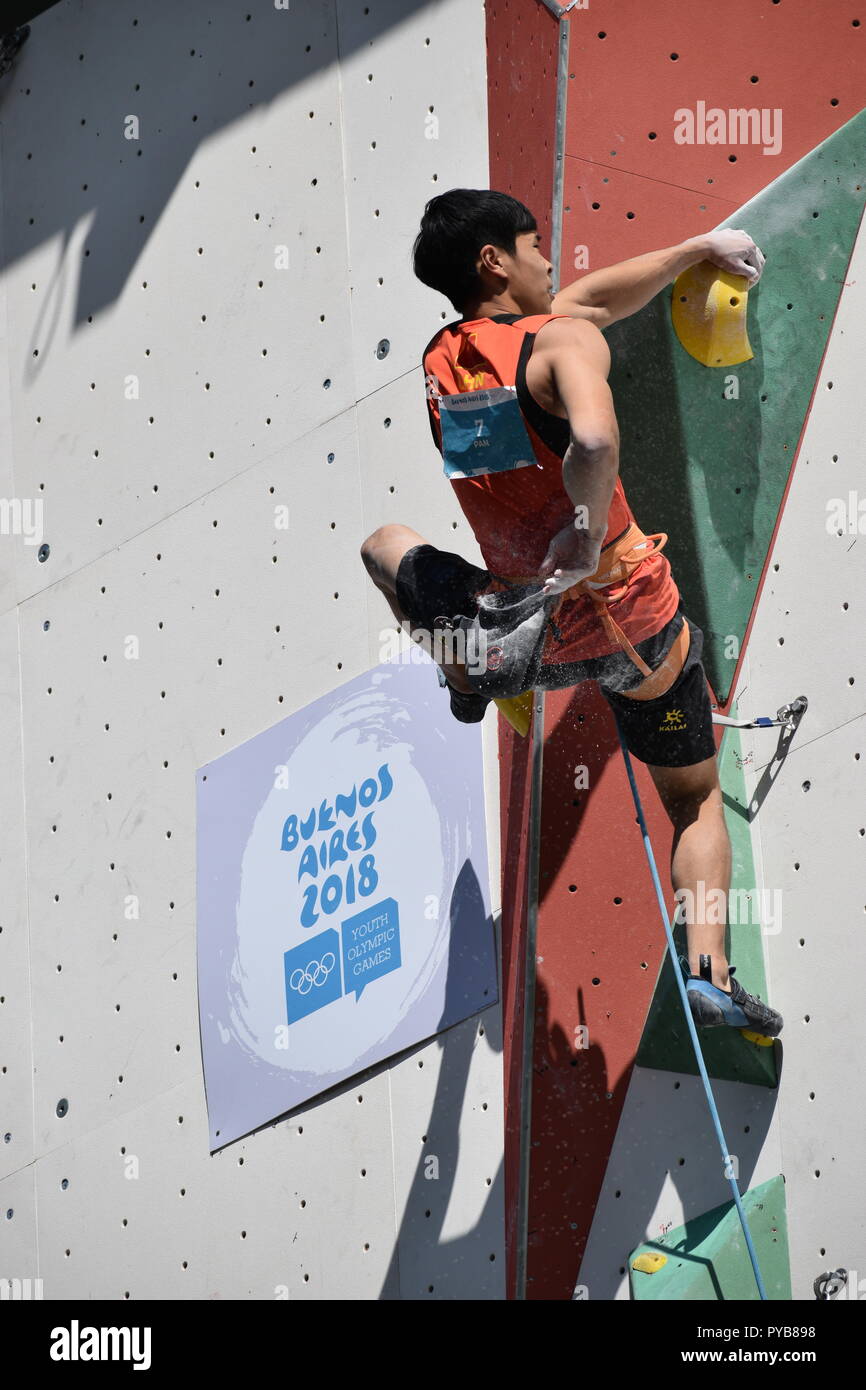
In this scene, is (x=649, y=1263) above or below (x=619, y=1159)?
below

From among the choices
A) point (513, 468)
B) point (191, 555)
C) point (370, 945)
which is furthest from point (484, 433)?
point (191, 555)

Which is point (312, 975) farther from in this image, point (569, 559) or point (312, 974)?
point (569, 559)

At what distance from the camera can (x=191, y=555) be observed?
15.0ft

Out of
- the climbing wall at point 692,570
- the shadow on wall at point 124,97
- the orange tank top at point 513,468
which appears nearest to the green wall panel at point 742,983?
the climbing wall at point 692,570

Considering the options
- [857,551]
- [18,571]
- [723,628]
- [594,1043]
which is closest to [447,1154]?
[594,1043]

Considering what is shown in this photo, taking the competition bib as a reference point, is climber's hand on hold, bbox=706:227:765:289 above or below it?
above

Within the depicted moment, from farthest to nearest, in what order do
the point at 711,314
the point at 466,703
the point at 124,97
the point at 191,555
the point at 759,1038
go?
the point at 124,97 → the point at 191,555 → the point at 711,314 → the point at 759,1038 → the point at 466,703

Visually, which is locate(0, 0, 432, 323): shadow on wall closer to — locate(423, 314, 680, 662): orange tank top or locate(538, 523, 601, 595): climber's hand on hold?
locate(423, 314, 680, 662): orange tank top

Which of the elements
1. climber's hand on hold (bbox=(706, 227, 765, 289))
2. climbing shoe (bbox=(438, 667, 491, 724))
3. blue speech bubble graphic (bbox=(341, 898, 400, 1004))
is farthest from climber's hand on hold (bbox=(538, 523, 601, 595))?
blue speech bubble graphic (bbox=(341, 898, 400, 1004))

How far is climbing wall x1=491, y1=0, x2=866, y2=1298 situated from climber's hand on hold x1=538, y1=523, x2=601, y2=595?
59 centimetres

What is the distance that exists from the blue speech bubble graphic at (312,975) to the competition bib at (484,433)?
1.34 meters

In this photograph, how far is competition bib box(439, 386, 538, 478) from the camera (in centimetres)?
296

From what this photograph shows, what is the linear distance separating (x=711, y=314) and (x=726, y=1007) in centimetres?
128

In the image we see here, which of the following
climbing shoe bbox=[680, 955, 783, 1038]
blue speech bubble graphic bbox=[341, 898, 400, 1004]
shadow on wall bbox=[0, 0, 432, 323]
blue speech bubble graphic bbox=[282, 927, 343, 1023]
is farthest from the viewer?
shadow on wall bbox=[0, 0, 432, 323]
